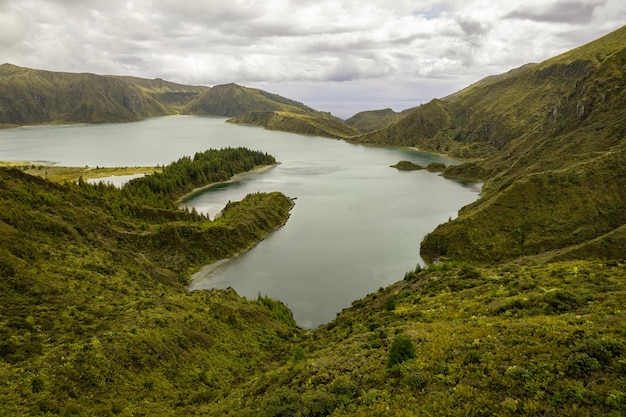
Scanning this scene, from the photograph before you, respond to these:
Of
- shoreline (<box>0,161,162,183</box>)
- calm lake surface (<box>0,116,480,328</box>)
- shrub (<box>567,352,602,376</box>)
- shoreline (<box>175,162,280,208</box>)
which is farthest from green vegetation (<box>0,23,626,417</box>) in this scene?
shoreline (<box>0,161,162,183</box>)

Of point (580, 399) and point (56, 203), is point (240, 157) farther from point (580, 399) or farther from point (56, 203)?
point (580, 399)

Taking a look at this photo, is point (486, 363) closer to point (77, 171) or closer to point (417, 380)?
point (417, 380)

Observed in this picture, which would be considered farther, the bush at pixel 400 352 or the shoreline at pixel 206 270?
the shoreline at pixel 206 270

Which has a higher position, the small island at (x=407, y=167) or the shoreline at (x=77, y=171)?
the small island at (x=407, y=167)

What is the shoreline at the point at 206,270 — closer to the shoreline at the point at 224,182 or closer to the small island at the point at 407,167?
the shoreline at the point at 224,182

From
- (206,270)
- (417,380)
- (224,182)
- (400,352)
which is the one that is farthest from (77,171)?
(417,380)

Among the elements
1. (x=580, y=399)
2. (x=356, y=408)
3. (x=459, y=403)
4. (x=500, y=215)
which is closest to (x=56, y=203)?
A: (x=356, y=408)

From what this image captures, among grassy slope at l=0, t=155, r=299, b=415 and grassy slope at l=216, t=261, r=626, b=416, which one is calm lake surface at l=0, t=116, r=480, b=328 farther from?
grassy slope at l=216, t=261, r=626, b=416

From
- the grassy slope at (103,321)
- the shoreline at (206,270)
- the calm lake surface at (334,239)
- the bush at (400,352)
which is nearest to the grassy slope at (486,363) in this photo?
the bush at (400,352)

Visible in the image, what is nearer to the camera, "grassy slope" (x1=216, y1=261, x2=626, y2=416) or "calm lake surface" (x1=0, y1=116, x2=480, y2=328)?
"grassy slope" (x1=216, y1=261, x2=626, y2=416)
